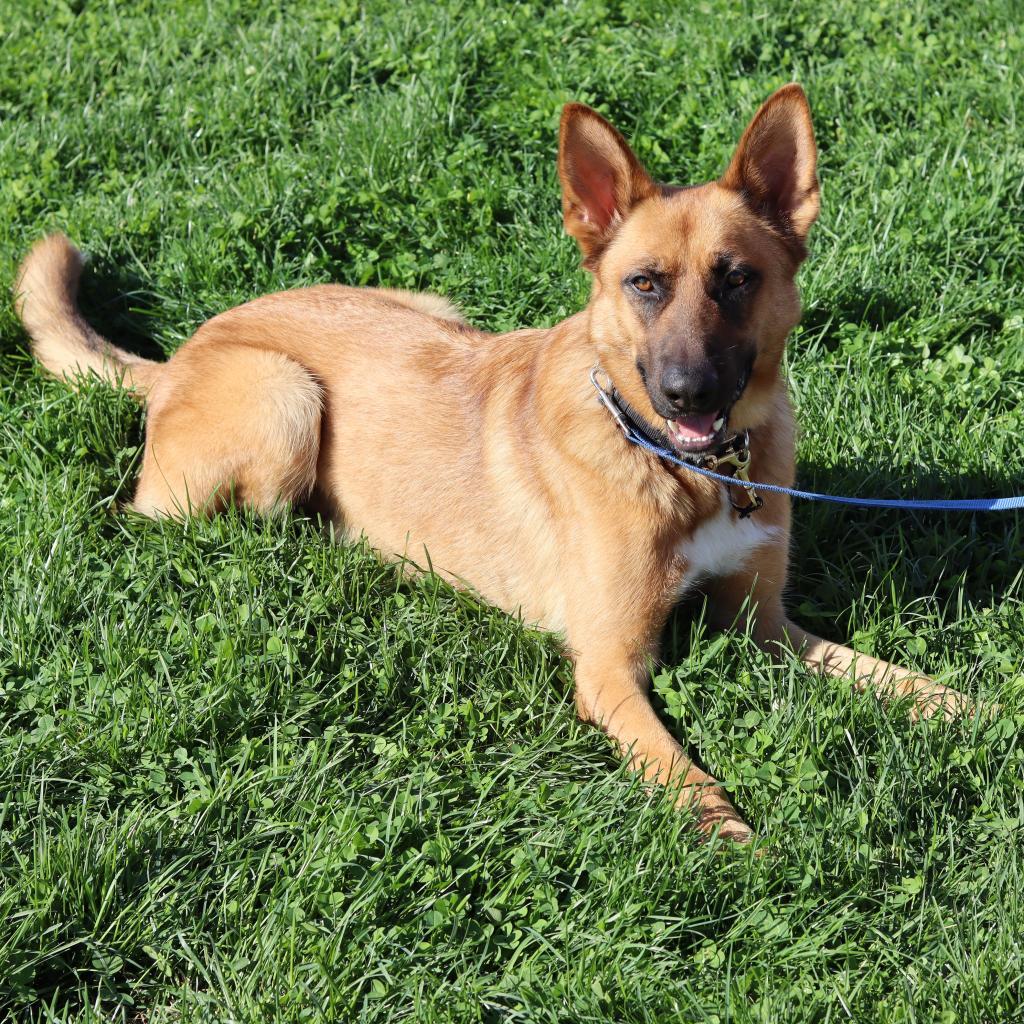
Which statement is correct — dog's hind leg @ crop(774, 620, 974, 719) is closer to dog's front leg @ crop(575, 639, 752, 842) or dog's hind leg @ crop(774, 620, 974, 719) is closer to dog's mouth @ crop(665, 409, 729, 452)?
dog's front leg @ crop(575, 639, 752, 842)

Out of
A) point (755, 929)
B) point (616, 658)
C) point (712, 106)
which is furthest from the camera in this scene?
point (712, 106)

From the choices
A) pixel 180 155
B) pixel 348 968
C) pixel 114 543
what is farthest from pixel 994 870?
pixel 180 155

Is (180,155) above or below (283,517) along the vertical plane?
above

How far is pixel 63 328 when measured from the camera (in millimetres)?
4754

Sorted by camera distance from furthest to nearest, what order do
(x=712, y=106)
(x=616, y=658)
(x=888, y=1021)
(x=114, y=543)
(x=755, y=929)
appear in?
(x=712, y=106), (x=114, y=543), (x=616, y=658), (x=755, y=929), (x=888, y=1021)

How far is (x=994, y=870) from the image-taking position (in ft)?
9.29

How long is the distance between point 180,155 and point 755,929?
4.73 meters

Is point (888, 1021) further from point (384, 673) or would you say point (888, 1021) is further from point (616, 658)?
point (384, 673)

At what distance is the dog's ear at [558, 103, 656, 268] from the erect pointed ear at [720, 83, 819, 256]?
0.29 m

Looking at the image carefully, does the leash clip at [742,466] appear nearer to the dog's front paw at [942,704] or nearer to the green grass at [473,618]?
the green grass at [473,618]

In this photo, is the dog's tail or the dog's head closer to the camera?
the dog's head

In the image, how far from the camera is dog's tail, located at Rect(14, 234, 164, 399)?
468cm

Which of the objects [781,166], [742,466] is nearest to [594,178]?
[781,166]

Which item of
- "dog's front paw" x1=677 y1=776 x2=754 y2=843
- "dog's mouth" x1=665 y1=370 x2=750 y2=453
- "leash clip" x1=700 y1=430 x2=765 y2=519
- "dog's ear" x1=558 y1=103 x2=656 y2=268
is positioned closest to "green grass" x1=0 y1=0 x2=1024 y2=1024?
"dog's front paw" x1=677 y1=776 x2=754 y2=843
